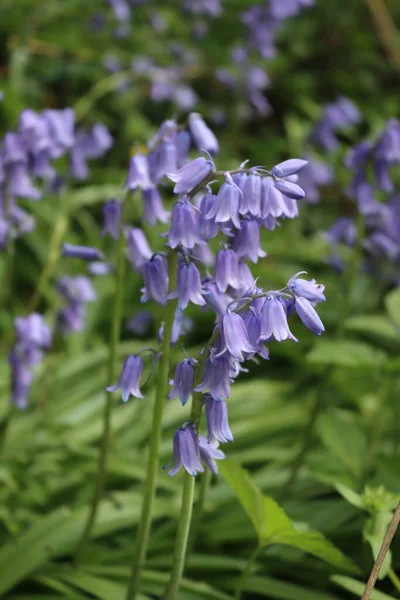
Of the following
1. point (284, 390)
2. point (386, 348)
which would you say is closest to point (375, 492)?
point (284, 390)

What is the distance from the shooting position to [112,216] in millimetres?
2932

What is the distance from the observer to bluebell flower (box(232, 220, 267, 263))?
223 cm

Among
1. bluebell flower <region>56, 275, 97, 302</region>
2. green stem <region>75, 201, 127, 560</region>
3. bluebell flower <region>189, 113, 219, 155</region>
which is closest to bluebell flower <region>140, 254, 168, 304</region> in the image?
green stem <region>75, 201, 127, 560</region>

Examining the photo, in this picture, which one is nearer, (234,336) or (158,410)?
(234,336)

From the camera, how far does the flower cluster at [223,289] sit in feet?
6.45

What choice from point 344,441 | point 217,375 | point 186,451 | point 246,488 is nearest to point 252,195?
point 217,375

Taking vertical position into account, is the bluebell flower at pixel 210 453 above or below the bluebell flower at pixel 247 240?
below

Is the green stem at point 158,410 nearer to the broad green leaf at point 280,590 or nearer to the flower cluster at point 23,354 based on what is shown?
Result: the broad green leaf at point 280,590

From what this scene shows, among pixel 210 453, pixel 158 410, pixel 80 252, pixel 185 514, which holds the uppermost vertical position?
pixel 80 252

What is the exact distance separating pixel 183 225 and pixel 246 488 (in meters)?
0.92

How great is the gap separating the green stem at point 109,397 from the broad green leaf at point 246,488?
72cm

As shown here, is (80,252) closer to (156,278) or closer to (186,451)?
(156,278)

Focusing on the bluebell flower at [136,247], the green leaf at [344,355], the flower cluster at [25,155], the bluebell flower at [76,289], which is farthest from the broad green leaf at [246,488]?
the bluebell flower at [76,289]

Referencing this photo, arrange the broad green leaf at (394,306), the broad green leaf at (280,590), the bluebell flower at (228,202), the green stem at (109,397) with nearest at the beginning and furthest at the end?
the bluebell flower at (228,202) → the green stem at (109,397) → the broad green leaf at (280,590) → the broad green leaf at (394,306)
